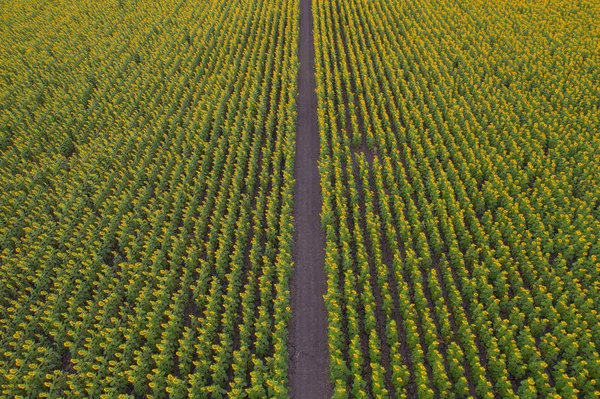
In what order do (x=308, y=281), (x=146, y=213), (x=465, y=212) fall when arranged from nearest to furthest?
(x=308, y=281)
(x=465, y=212)
(x=146, y=213)

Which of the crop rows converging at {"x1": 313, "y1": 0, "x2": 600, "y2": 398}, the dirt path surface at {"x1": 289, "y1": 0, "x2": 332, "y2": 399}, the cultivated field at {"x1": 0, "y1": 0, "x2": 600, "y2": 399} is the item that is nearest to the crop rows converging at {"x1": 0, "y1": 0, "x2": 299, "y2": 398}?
the cultivated field at {"x1": 0, "y1": 0, "x2": 600, "y2": 399}

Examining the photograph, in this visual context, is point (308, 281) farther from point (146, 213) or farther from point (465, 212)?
point (146, 213)

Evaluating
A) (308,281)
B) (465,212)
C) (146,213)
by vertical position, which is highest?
(146,213)

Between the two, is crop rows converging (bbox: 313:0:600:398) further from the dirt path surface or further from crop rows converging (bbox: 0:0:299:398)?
crop rows converging (bbox: 0:0:299:398)

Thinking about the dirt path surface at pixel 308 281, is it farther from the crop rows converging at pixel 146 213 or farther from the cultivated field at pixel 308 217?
the crop rows converging at pixel 146 213

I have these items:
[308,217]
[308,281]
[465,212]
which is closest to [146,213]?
[308,217]

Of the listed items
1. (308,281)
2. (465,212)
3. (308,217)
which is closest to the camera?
(308,281)

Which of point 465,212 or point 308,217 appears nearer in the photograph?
point 465,212
